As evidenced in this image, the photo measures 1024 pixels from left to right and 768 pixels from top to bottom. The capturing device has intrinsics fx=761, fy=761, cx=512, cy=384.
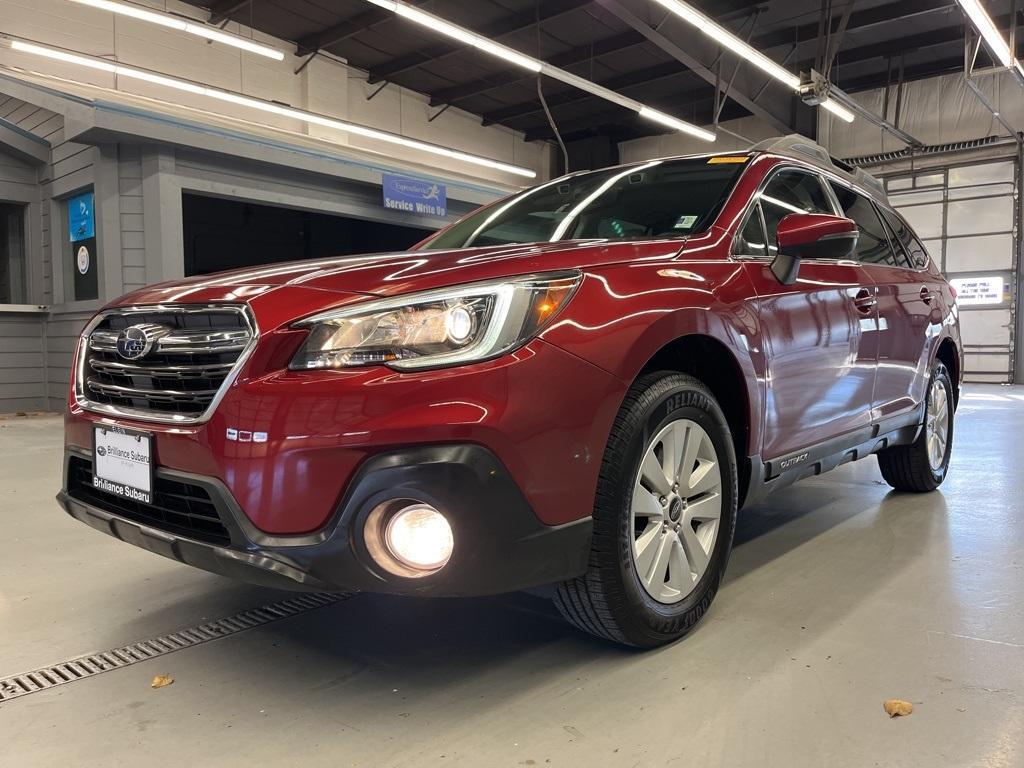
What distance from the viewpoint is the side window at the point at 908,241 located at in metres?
3.74

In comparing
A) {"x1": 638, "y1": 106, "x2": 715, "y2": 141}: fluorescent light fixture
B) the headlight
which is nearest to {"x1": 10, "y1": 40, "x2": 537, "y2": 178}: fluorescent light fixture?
{"x1": 638, "y1": 106, "x2": 715, "y2": 141}: fluorescent light fixture

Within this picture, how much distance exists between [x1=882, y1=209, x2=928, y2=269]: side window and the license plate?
11.2 ft

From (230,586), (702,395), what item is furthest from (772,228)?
(230,586)

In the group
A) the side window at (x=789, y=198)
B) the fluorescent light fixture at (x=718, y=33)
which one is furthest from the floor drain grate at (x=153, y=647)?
the fluorescent light fixture at (x=718, y=33)

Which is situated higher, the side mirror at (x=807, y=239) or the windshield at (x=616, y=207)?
the windshield at (x=616, y=207)

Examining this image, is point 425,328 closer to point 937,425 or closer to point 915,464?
point 915,464

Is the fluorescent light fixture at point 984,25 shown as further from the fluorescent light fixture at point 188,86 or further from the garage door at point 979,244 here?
the fluorescent light fixture at point 188,86

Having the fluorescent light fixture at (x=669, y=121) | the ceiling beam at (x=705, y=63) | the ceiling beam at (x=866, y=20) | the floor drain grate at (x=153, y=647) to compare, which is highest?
the ceiling beam at (x=866, y=20)

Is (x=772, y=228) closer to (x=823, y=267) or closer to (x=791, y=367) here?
(x=823, y=267)

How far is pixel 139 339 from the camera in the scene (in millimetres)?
1840

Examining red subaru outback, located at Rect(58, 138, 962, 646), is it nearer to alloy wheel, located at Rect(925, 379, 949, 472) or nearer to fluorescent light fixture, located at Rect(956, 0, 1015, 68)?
alloy wheel, located at Rect(925, 379, 949, 472)

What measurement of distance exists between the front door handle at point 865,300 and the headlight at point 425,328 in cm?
177

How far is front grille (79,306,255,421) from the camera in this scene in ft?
5.49

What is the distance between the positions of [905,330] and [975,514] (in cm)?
93
